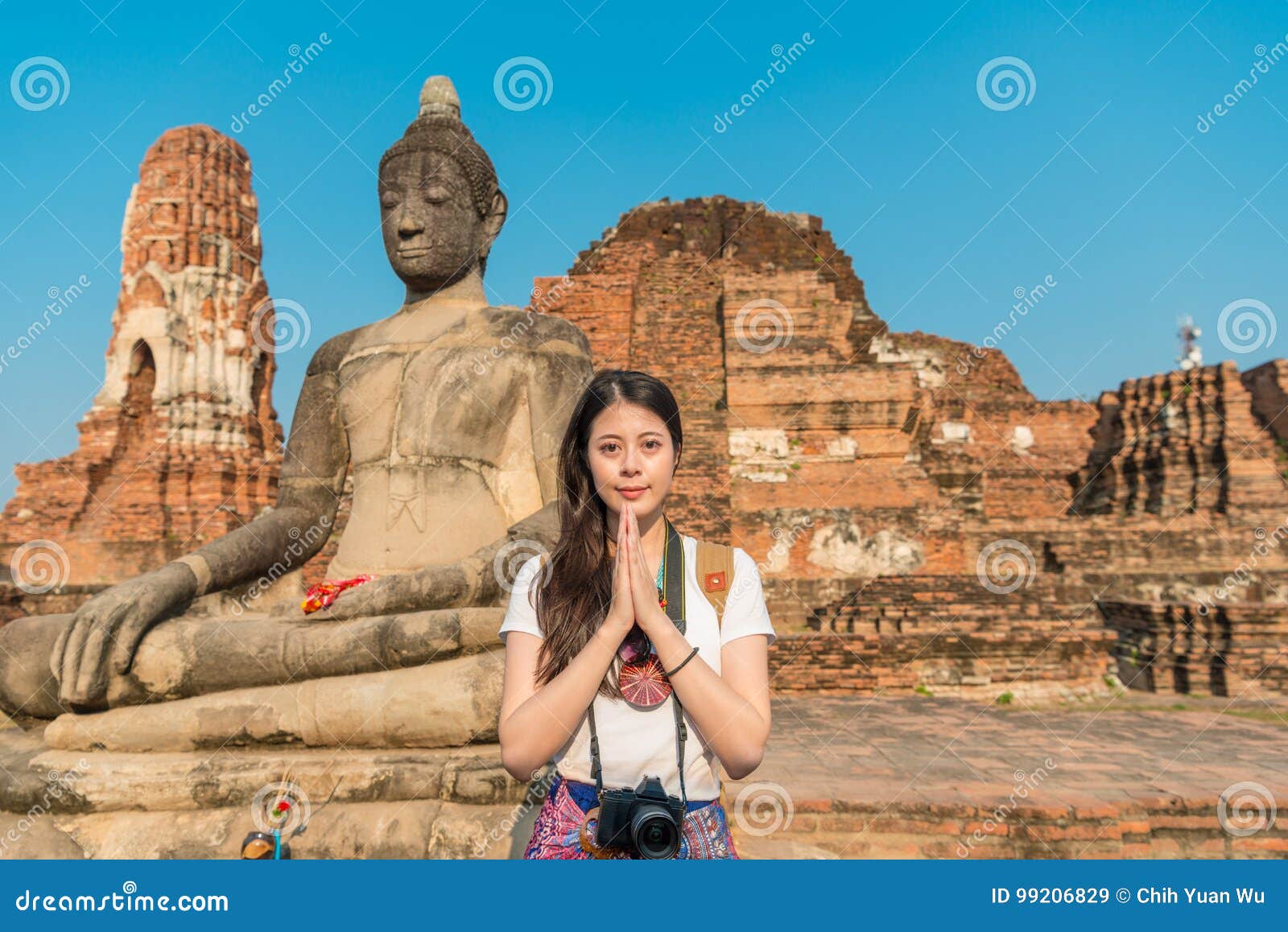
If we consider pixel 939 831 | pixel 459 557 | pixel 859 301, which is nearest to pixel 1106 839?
pixel 939 831

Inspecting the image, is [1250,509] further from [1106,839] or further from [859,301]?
[1106,839]

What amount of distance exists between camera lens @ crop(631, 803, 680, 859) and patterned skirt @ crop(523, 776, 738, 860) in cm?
12

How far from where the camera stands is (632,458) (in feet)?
5.22

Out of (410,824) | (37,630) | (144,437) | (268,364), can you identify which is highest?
(268,364)

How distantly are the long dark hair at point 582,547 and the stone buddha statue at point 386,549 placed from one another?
1217 millimetres

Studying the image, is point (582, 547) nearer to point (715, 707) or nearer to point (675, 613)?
point (675, 613)

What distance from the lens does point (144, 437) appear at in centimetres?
1725

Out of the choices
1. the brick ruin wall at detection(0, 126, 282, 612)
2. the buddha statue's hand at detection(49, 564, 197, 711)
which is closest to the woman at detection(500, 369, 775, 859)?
the buddha statue's hand at detection(49, 564, 197, 711)

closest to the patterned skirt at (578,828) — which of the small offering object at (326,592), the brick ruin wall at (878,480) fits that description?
the small offering object at (326,592)

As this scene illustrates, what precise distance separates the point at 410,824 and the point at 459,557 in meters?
1.17

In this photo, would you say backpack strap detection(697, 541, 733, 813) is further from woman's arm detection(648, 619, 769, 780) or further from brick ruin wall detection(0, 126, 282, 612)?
brick ruin wall detection(0, 126, 282, 612)

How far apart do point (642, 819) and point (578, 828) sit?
0.67ft

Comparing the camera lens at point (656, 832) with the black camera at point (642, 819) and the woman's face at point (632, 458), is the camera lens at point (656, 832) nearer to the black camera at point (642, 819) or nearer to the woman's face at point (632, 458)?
the black camera at point (642, 819)

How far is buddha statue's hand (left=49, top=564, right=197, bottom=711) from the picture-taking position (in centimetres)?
274
